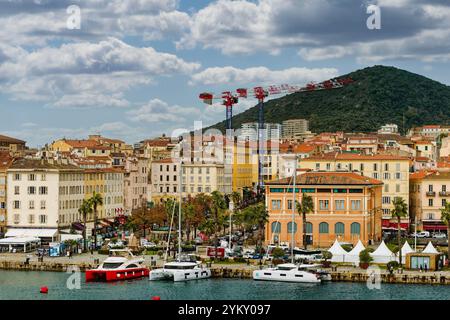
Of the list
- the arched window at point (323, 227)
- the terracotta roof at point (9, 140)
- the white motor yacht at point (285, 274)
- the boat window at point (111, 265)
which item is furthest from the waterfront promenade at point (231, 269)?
the terracotta roof at point (9, 140)

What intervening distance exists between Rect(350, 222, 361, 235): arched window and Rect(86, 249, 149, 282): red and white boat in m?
18.8

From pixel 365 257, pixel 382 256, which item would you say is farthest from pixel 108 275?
pixel 382 256

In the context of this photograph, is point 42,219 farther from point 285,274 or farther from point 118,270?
point 285,274

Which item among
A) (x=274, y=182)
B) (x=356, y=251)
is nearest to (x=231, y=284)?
(x=356, y=251)

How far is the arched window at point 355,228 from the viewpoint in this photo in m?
68.8

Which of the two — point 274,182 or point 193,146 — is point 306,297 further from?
point 193,146

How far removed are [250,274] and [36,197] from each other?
28.0 metres

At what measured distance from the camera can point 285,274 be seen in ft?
172

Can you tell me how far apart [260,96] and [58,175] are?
201ft

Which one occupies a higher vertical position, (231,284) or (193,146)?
(193,146)

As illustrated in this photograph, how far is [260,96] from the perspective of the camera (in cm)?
13412
